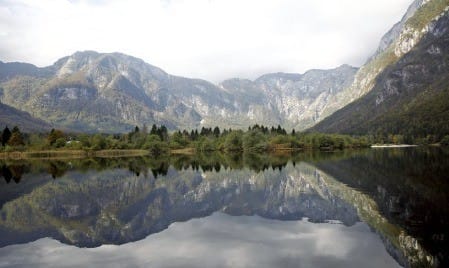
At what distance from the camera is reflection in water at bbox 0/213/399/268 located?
21.6 m

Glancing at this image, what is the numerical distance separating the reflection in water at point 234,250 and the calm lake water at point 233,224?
60mm

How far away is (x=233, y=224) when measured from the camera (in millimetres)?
33344

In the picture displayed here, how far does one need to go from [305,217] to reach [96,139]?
153 metres

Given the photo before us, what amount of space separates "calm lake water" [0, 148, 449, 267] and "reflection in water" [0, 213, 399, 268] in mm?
60

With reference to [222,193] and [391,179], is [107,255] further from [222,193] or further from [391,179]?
[391,179]

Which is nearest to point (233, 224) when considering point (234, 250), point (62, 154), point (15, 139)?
point (234, 250)

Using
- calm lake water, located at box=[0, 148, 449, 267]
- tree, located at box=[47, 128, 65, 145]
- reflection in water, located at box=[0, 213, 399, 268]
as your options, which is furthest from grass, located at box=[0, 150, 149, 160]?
reflection in water, located at box=[0, 213, 399, 268]

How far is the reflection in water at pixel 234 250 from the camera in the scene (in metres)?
21.6

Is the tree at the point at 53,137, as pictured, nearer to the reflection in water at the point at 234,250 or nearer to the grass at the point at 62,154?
the grass at the point at 62,154

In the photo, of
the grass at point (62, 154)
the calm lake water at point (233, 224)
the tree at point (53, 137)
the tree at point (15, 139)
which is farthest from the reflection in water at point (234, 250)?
the tree at point (53, 137)

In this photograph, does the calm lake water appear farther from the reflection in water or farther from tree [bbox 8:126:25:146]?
tree [bbox 8:126:25:146]

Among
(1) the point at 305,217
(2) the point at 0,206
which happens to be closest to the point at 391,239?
(1) the point at 305,217

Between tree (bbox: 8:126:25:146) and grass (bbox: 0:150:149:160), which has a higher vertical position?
tree (bbox: 8:126:25:146)

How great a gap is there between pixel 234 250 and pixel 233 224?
917 centimetres
